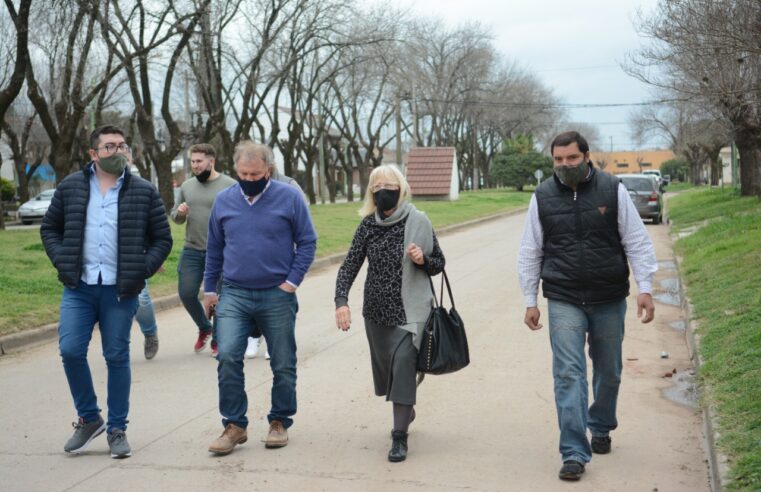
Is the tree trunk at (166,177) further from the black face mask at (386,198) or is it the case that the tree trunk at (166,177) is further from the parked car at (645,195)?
the black face mask at (386,198)

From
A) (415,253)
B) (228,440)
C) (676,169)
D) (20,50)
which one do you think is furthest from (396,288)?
(676,169)

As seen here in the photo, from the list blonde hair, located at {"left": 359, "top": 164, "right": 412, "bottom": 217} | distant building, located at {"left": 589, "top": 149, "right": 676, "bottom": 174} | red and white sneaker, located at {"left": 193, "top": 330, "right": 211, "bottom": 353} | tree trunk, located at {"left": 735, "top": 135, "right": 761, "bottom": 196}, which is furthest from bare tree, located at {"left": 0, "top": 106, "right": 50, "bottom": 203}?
distant building, located at {"left": 589, "top": 149, "right": 676, "bottom": 174}

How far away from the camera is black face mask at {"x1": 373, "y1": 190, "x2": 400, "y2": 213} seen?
5887 mm

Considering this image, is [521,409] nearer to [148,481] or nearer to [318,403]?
[318,403]

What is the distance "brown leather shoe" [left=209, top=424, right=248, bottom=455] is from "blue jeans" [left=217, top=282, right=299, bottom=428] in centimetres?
4

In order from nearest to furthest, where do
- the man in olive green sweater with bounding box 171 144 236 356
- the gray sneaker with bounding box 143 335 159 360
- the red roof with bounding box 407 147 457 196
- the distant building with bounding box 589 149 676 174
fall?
the man in olive green sweater with bounding box 171 144 236 356
the gray sneaker with bounding box 143 335 159 360
the red roof with bounding box 407 147 457 196
the distant building with bounding box 589 149 676 174

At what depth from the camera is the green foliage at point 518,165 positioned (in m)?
78.5

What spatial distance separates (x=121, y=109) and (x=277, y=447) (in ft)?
200

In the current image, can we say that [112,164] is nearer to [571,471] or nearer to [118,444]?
[118,444]

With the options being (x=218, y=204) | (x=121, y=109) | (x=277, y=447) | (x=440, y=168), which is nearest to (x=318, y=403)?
(x=277, y=447)

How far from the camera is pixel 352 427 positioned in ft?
21.9

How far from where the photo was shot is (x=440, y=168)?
184 feet

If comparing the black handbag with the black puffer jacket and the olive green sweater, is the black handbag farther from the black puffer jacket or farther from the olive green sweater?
the olive green sweater

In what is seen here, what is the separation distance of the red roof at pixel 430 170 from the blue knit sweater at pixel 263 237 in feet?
159
